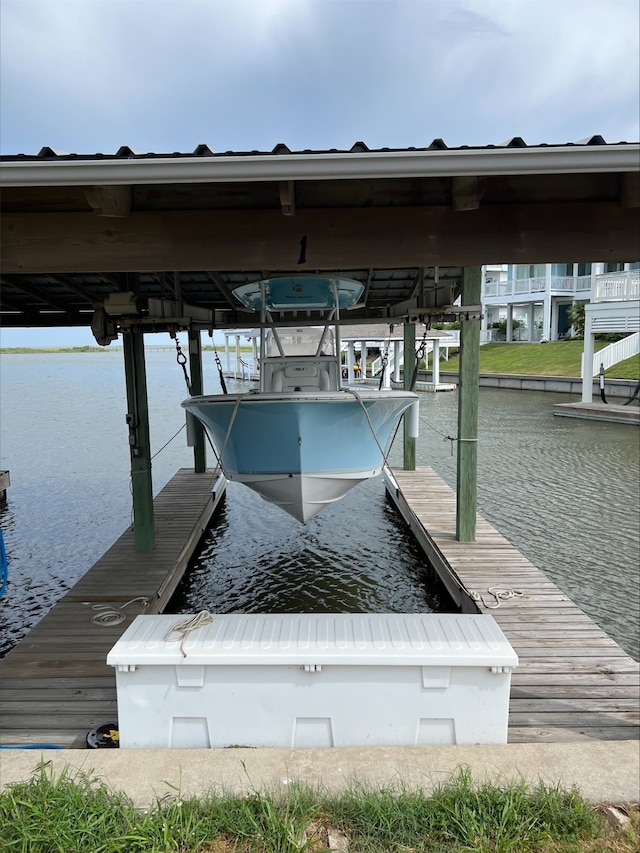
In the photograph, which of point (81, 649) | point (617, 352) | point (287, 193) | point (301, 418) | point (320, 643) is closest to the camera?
point (287, 193)

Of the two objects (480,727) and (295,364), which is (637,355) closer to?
(295,364)

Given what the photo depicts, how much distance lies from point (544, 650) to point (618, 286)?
19157 mm

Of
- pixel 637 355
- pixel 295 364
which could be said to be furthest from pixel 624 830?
pixel 637 355

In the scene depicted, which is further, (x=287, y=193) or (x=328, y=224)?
(x=328, y=224)

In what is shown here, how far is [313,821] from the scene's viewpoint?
2.65m

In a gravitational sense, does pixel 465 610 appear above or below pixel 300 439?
below

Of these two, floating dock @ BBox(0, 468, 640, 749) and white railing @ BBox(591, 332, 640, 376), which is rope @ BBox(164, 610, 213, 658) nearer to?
floating dock @ BBox(0, 468, 640, 749)

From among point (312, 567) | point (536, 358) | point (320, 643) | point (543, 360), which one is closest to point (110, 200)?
point (320, 643)

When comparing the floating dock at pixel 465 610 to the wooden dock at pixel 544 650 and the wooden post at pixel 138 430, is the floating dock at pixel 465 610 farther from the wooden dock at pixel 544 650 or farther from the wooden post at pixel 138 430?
the wooden post at pixel 138 430

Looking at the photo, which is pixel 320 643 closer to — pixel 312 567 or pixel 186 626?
pixel 186 626

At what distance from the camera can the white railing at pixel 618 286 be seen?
20047mm

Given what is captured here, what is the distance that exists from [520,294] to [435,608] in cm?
3383

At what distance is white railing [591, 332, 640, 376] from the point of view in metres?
24.0

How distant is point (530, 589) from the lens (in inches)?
225
